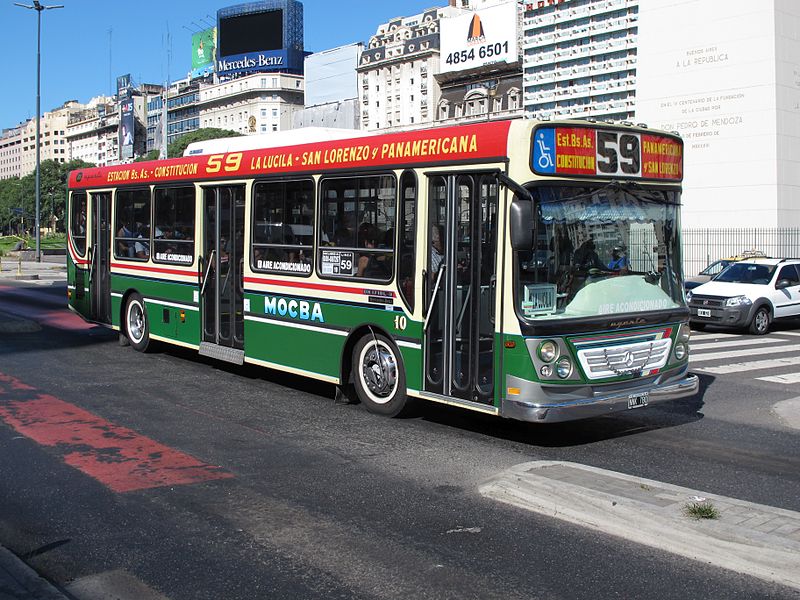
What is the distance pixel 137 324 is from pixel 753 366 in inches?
379

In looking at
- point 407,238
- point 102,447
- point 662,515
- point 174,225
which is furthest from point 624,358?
point 174,225

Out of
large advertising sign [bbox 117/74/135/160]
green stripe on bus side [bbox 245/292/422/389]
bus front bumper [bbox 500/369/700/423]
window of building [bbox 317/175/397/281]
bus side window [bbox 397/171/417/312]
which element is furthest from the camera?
large advertising sign [bbox 117/74/135/160]

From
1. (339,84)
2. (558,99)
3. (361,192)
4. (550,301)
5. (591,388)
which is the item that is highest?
(339,84)

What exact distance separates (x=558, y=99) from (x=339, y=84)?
53.9 meters

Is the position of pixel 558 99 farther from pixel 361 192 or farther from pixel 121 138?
pixel 121 138

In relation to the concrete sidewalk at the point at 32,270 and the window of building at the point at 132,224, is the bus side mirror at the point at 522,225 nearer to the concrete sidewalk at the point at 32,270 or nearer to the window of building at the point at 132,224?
the window of building at the point at 132,224

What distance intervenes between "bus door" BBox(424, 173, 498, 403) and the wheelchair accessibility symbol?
0.47 meters

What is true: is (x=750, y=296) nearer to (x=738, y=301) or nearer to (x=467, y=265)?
(x=738, y=301)

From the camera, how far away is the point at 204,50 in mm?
163000

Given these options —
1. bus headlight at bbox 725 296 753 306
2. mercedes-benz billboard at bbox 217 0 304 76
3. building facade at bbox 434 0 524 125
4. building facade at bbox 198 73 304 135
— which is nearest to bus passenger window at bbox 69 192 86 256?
bus headlight at bbox 725 296 753 306

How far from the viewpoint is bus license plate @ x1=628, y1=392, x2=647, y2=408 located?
8.29m

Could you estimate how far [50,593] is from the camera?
4633mm

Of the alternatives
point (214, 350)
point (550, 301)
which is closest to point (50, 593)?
point (550, 301)

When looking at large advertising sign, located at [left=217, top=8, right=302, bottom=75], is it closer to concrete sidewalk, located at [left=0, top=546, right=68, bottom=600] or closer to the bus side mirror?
the bus side mirror
